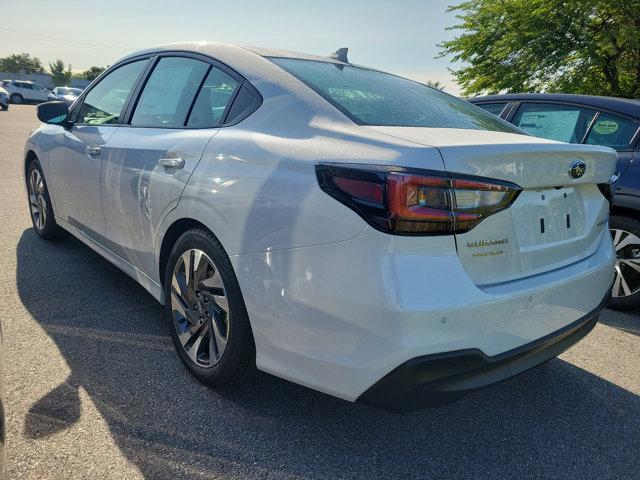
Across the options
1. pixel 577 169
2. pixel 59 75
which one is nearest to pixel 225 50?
pixel 577 169

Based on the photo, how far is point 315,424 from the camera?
2258 mm

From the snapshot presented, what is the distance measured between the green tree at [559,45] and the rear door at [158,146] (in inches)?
489

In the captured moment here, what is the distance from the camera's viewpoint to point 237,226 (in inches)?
81.5

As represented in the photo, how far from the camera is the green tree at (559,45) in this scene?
41.4 ft

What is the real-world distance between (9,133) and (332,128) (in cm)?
1708

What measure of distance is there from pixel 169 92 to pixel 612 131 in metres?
3.32

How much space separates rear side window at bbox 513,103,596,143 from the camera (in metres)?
4.20

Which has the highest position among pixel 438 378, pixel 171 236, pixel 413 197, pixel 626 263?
pixel 413 197

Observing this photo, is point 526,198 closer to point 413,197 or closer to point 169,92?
point 413,197

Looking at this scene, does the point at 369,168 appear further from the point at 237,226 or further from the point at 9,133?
the point at 9,133

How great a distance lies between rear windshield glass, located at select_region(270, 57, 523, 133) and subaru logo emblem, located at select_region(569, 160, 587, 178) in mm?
415

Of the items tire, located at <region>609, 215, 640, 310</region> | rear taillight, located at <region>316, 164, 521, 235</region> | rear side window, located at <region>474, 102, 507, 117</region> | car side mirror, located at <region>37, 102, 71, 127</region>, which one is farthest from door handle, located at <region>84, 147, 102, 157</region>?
tire, located at <region>609, 215, 640, 310</region>

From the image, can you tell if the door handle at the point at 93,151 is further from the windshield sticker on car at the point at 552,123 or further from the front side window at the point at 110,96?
the windshield sticker on car at the point at 552,123

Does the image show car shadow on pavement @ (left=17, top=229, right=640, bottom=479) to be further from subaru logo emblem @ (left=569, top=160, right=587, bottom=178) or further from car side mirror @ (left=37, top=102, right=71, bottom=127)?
car side mirror @ (left=37, top=102, right=71, bottom=127)
